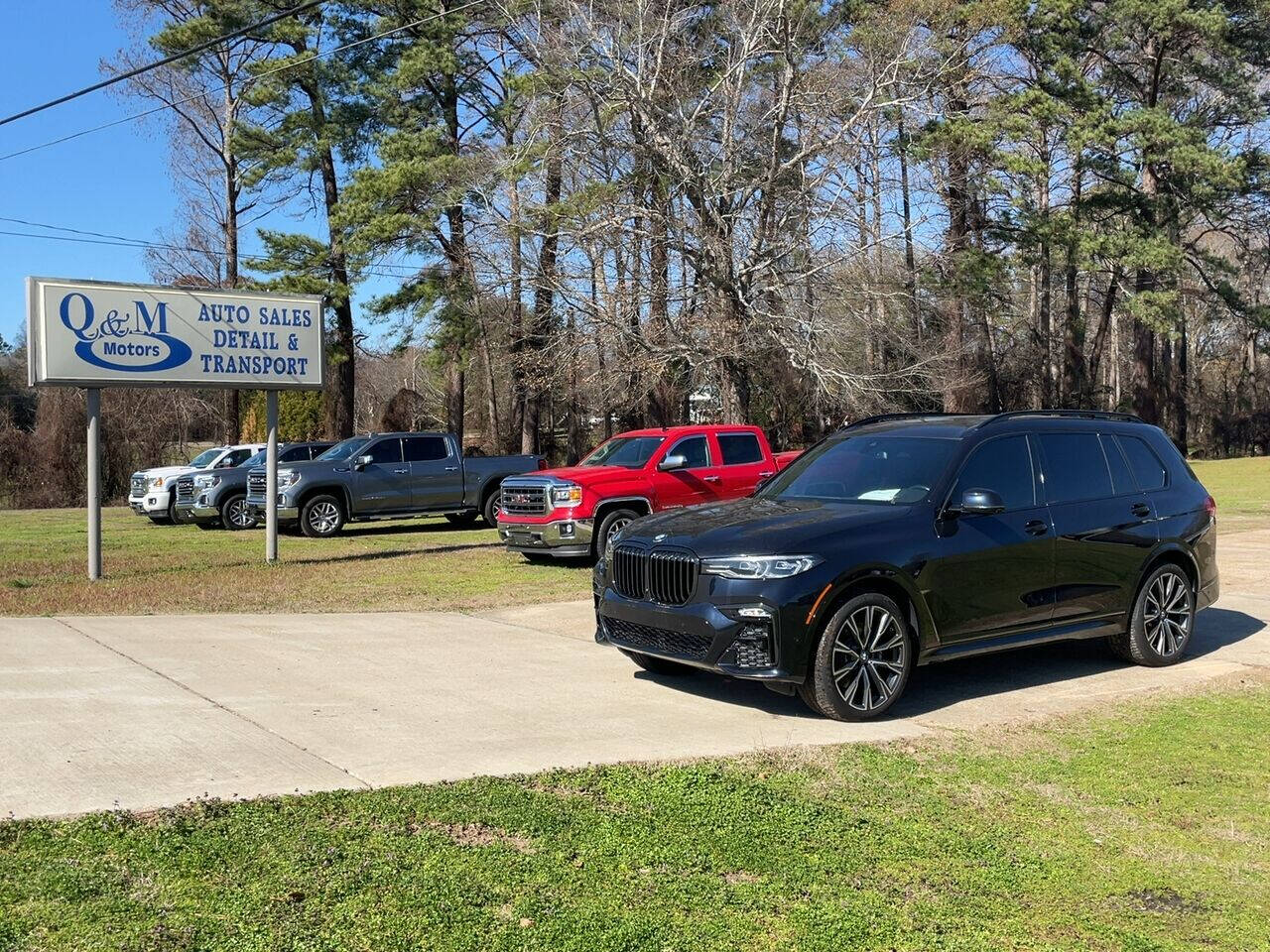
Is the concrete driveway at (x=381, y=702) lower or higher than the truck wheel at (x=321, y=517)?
lower

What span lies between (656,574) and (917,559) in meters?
1.66

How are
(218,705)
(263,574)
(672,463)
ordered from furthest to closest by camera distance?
1. (672,463)
2. (263,574)
3. (218,705)

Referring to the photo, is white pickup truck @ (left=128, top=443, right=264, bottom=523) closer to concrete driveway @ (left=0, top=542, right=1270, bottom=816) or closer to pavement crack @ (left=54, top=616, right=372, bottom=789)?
concrete driveway @ (left=0, top=542, right=1270, bottom=816)

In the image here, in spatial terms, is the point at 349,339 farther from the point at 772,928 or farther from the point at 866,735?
the point at 772,928

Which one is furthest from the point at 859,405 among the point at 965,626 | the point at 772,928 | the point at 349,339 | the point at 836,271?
the point at 772,928

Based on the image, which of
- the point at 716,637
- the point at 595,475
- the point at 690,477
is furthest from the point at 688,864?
the point at 690,477

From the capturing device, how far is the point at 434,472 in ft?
74.2

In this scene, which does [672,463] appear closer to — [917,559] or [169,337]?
[169,337]

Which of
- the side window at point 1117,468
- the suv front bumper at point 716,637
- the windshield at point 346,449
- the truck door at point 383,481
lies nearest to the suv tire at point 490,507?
the truck door at point 383,481

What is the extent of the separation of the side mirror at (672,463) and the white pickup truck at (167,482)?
11695 millimetres

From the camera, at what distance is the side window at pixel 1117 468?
9056 millimetres

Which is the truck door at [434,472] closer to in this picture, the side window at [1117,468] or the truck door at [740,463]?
the truck door at [740,463]

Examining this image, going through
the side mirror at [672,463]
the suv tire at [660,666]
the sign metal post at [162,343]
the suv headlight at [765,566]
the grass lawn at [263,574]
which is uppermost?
the sign metal post at [162,343]

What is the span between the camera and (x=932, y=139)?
107 ft
